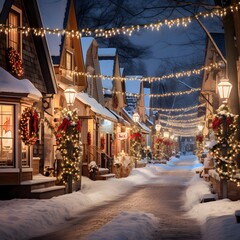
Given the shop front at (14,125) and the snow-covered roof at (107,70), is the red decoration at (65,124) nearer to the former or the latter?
the shop front at (14,125)

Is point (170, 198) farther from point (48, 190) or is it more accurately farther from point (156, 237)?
point (156, 237)

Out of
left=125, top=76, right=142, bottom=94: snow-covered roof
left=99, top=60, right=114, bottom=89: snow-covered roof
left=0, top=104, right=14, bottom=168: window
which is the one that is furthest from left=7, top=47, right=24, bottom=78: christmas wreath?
Result: left=125, top=76, right=142, bottom=94: snow-covered roof

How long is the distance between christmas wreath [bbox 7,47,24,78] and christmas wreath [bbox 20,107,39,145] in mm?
1643

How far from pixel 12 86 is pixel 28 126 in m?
1.54

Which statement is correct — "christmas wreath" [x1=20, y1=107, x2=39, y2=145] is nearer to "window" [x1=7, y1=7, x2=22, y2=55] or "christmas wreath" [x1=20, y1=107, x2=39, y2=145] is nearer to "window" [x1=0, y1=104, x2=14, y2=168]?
"window" [x1=0, y1=104, x2=14, y2=168]

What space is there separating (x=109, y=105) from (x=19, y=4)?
22.1 metres

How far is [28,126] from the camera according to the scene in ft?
60.1

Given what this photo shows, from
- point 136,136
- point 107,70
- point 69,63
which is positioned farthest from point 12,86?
point 107,70

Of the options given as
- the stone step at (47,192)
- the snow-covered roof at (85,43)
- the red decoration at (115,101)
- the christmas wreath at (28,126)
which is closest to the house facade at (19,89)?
the christmas wreath at (28,126)

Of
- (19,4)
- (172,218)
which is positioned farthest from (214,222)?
(19,4)

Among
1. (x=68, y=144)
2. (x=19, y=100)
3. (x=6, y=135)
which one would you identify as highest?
(x=19, y=100)

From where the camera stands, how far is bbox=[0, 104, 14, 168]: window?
18031 mm

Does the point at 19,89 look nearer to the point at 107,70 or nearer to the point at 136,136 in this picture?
the point at 136,136

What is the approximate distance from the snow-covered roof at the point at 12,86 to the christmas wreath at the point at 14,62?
0.95 meters
